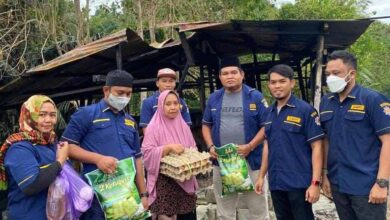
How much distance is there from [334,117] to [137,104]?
10183 millimetres

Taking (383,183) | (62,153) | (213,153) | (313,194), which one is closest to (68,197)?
(62,153)

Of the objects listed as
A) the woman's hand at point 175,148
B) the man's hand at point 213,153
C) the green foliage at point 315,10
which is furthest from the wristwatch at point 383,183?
the green foliage at point 315,10

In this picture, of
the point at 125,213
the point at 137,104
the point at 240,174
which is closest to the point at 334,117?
the point at 240,174

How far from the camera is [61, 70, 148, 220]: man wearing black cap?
10.5ft

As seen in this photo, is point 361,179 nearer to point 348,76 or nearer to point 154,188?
point 348,76

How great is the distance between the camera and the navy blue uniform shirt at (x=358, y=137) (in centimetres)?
303

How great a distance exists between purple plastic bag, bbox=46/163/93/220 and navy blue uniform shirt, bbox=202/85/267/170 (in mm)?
1539

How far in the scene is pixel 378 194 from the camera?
2986 millimetres

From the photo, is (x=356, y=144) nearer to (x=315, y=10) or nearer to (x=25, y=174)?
(x=25, y=174)

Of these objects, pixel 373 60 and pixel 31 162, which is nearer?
pixel 31 162

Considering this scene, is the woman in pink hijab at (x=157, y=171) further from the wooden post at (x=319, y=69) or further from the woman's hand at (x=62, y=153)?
the wooden post at (x=319, y=69)

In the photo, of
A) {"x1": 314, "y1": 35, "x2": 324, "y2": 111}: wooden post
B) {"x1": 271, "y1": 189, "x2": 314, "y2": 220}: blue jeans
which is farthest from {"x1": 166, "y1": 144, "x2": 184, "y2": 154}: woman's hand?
{"x1": 314, "y1": 35, "x2": 324, "y2": 111}: wooden post

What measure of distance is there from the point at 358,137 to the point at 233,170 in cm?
121

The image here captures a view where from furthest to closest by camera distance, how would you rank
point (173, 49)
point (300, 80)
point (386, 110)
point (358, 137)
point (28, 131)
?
point (300, 80) → point (173, 49) → point (358, 137) → point (386, 110) → point (28, 131)
